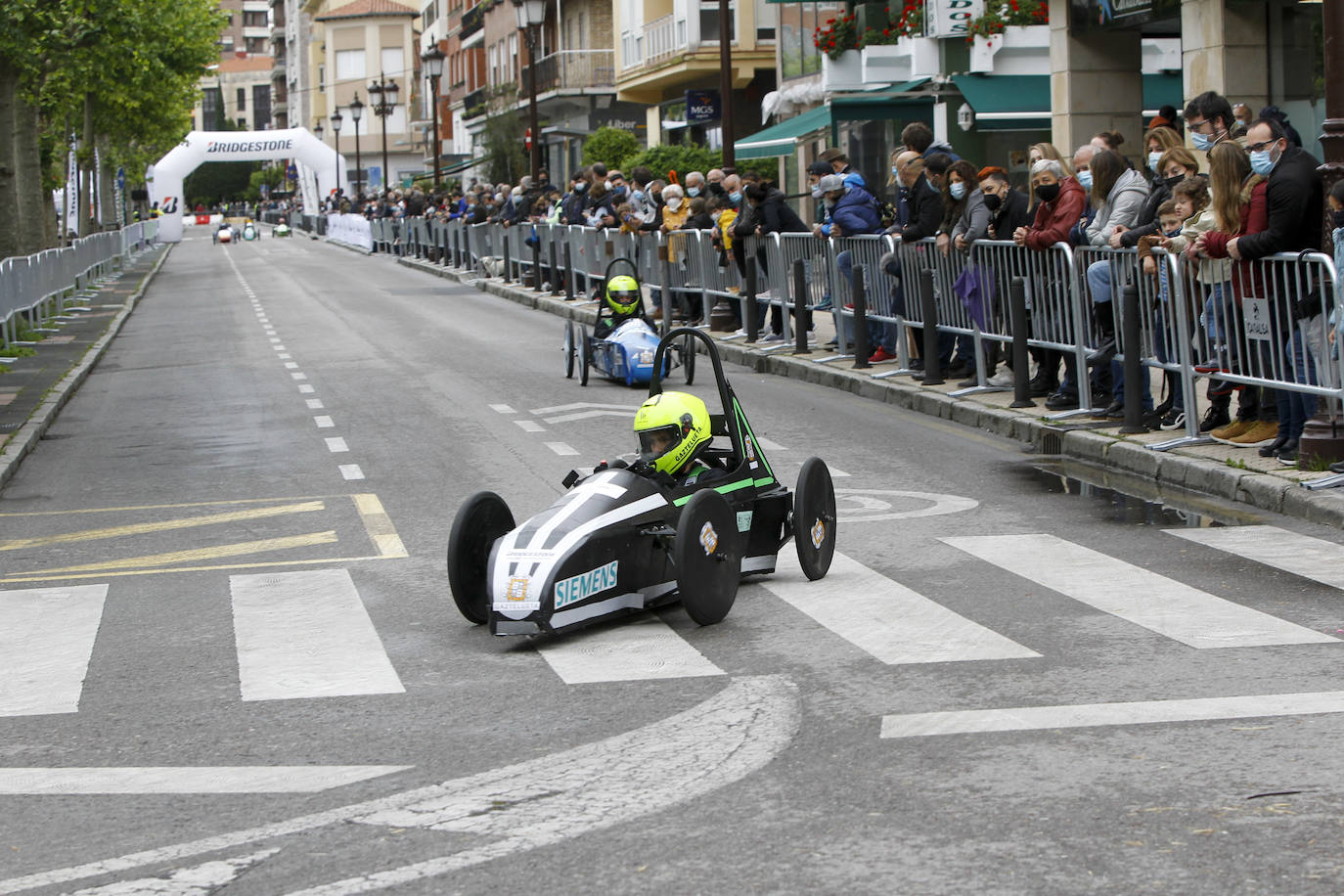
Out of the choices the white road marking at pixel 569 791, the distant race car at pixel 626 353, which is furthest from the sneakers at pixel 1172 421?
the white road marking at pixel 569 791

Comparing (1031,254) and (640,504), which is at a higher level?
(1031,254)

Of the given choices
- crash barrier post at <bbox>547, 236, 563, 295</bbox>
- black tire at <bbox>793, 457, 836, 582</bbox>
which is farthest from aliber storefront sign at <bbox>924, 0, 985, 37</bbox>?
black tire at <bbox>793, 457, 836, 582</bbox>

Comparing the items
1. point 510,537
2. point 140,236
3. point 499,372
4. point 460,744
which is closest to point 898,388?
point 499,372

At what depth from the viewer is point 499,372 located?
1991cm

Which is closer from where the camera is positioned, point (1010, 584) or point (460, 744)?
point (460, 744)

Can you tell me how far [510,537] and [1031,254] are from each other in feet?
24.9

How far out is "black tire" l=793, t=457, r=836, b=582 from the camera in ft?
28.0

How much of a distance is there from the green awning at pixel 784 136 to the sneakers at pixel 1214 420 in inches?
722

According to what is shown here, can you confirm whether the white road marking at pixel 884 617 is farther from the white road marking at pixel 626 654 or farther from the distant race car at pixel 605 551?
the white road marking at pixel 626 654

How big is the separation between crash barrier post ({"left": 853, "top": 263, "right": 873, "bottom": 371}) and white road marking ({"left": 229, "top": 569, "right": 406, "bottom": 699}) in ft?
30.4

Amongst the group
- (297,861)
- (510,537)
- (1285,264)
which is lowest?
(297,861)

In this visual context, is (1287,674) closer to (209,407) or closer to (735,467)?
(735,467)

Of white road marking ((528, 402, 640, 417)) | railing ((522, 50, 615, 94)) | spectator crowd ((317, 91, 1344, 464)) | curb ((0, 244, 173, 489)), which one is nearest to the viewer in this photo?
spectator crowd ((317, 91, 1344, 464))

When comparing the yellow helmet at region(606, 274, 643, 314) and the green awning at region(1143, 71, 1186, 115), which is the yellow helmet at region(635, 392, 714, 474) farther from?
the green awning at region(1143, 71, 1186, 115)
